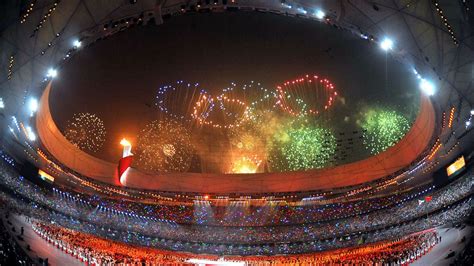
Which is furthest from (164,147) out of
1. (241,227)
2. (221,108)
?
(241,227)

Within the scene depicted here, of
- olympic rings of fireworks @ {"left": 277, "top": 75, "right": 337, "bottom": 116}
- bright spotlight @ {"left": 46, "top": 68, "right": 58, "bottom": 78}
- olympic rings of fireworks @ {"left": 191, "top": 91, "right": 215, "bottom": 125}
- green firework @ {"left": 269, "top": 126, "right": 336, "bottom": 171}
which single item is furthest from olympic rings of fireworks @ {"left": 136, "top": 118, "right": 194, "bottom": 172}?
bright spotlight @ {"left": 46, "top": 68, "right": 58, "bottom": 78}

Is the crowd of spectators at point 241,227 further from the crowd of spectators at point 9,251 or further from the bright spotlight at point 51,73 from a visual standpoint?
the bright spotlight at point 51,73

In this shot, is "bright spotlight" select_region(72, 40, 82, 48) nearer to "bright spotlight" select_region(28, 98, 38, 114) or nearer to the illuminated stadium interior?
"bright spotlight" select_region(28, 98, 38, 114)

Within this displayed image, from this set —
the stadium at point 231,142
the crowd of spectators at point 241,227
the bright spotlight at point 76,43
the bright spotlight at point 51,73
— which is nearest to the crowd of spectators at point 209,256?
the stadium at point 231,142

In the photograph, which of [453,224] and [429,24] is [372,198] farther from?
[429,24]

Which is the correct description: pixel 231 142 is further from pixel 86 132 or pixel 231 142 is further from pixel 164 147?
pixel 86 132

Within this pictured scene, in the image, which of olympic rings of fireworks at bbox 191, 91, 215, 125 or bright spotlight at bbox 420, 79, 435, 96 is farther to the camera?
olympic rings of fireworks at bbox 191, 91, 215, 125
